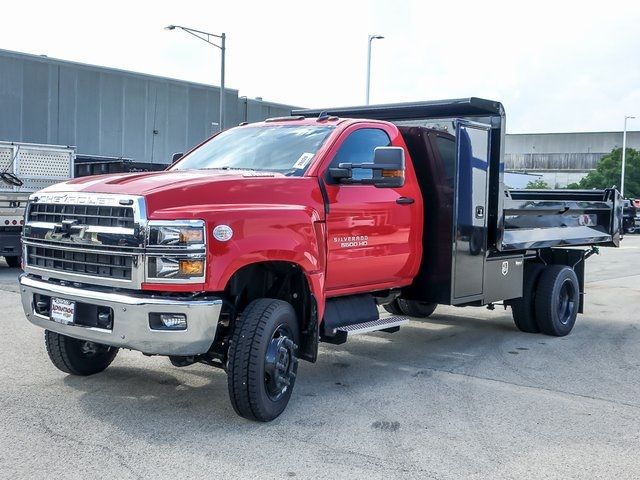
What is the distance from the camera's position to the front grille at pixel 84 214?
495cm

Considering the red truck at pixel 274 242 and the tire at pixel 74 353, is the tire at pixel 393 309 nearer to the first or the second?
the red truck at pixel 274 242

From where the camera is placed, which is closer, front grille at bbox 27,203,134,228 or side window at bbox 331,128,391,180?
front grille at bbox 27,203,134,228

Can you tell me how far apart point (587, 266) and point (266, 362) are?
15686 millimetres

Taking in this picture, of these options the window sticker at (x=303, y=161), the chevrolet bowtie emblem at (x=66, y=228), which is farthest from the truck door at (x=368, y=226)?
the chevrolet bowtie emblem at (x=66, y=228)

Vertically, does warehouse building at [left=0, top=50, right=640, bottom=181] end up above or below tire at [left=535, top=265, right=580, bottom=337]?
above

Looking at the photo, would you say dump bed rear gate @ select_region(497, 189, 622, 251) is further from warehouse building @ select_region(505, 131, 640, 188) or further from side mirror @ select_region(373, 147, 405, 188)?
warehouse building @ select_region(505, 131, 640, 188)

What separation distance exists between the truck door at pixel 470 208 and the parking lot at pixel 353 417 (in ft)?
2.72

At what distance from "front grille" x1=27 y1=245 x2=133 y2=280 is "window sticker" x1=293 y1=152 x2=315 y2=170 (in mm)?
1688

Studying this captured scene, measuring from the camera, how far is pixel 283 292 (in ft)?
19.3

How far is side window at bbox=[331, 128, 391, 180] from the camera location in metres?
6.23

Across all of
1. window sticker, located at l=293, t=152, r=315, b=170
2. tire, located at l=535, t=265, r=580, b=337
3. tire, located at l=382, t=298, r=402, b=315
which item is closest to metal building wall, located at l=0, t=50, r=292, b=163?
tire, located at l=382, t=298, r=402, b=315

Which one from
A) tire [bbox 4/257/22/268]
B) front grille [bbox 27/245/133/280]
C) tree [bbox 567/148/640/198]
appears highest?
tree [bbox 567/148/640/198]

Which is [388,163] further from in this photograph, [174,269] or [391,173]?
[174,269]

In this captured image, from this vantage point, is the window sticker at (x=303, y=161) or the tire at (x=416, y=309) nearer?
the window sticker at (x=303, y=161)
